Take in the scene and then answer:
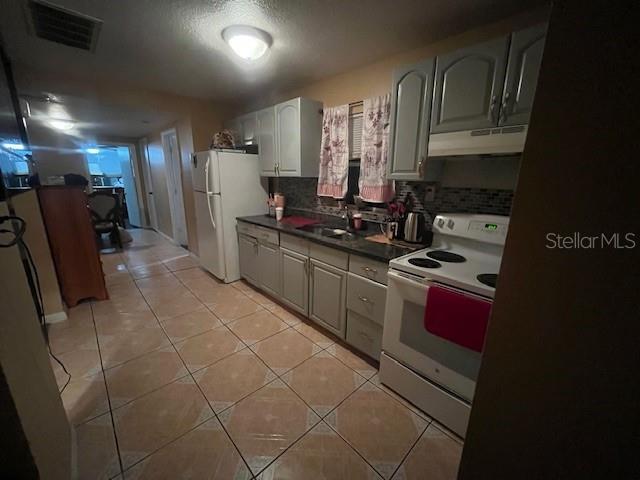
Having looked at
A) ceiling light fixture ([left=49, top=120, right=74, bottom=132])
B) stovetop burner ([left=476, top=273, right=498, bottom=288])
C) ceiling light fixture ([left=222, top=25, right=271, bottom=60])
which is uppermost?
ceiling light fixture ([left=222, top=25, right=271, bottom=60])

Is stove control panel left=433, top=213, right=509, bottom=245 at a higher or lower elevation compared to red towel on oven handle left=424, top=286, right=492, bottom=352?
higher

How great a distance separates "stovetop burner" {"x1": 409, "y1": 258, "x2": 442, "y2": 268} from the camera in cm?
143

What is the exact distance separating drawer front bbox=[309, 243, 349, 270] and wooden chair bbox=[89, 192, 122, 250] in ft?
14.6

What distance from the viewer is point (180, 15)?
1611 millimetres

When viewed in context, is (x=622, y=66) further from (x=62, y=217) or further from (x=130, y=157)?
(x=130, y=157)

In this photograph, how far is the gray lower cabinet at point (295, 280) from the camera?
89.8 inches

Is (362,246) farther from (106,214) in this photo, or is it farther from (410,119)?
(106,214)

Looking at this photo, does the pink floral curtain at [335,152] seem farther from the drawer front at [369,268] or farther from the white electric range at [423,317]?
the white electric range at [423,317]

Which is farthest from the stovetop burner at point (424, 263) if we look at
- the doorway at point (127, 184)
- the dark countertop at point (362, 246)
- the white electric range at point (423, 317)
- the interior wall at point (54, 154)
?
the doorway at point (127, 184)

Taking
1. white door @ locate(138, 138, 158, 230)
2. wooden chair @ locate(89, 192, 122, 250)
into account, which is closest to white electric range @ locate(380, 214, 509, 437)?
wooden chair @ locate(89, 192, 122, 250)

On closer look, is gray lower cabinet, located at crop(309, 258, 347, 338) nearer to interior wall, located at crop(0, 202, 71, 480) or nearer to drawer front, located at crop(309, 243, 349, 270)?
drawer front, located at crop(309, 243, 349, 270)

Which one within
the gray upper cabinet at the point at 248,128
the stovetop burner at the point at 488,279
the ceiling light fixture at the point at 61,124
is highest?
the ceiling light fixture at the point at 61,124

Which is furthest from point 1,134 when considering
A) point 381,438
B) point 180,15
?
point 381,438

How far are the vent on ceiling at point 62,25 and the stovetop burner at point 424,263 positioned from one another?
2.54 meters
